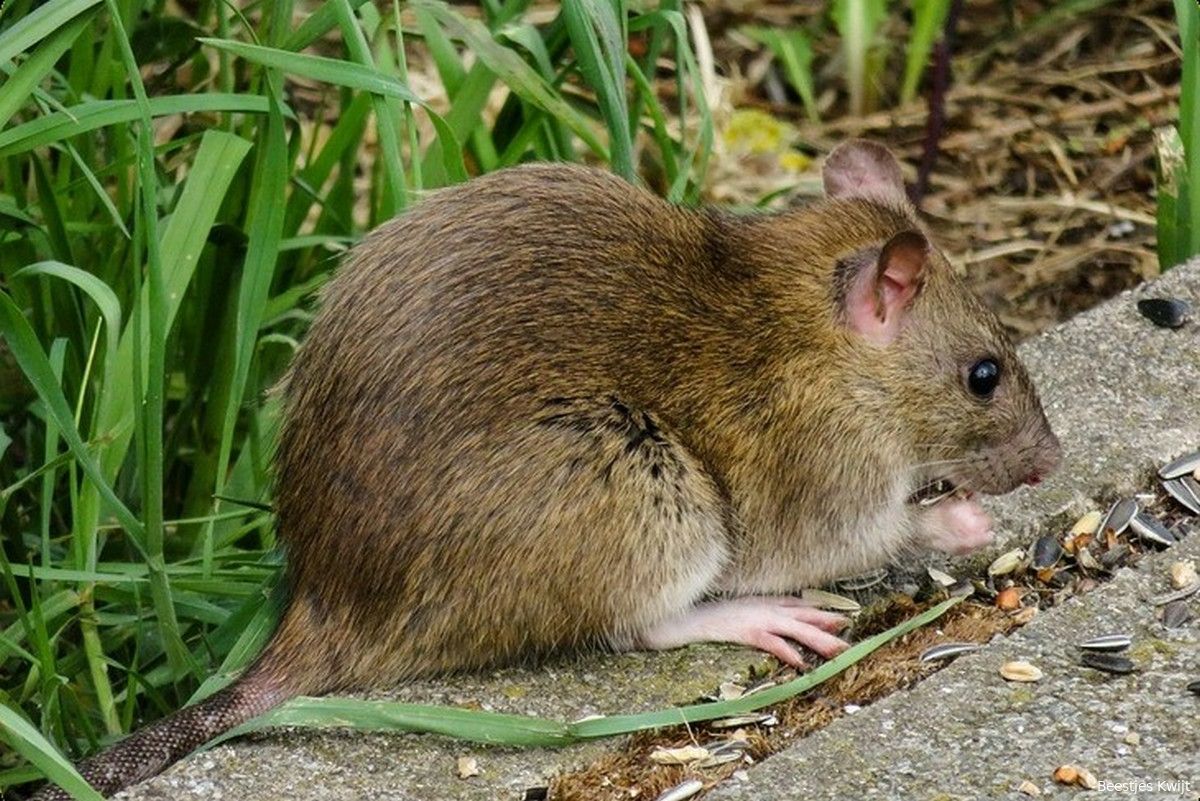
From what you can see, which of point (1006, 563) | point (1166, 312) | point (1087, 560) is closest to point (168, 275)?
point (1006, 563)

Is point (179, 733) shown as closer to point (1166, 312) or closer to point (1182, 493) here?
point (1182, 493)

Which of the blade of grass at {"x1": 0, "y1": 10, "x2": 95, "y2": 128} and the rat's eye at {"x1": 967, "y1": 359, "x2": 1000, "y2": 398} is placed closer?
the blade of grass at {"x1": 0, "y1": 10, "x2": 95, "y2": 128}

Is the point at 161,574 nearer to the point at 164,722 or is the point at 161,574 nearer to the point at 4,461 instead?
the point at 164,722

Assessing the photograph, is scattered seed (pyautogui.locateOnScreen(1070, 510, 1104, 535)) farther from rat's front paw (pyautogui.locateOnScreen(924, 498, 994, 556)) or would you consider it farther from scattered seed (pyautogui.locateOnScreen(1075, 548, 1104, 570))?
rat's front paw (pyautogui.locateOnScreen(924, 498, 994, 556))

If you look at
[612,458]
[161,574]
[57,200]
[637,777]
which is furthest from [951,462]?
[57,200]

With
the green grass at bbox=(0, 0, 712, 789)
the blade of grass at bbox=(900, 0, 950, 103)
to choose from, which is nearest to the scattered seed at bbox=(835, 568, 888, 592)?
the green grass at bbox=(0, 0, 712, 789)

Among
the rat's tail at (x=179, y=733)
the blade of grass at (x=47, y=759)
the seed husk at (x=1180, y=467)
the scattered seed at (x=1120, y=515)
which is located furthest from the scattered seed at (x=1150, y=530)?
the blade of grass at (x=47, y=759)

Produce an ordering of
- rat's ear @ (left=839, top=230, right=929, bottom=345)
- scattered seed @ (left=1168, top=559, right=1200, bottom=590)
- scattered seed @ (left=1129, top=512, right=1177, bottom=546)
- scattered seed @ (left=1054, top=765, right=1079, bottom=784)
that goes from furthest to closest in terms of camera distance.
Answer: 1. scattered seed @ (left=1129, top=512, right=1177, bottom=546)
2. rat's ear @ (left=839, top=230, right=929, bottom=345)
3. scattered seed @ (left=1168, top=559, right=1200, bottom=590)
4. scattered seed @ (left=1054, top=765, right=1079, bottom=784)
